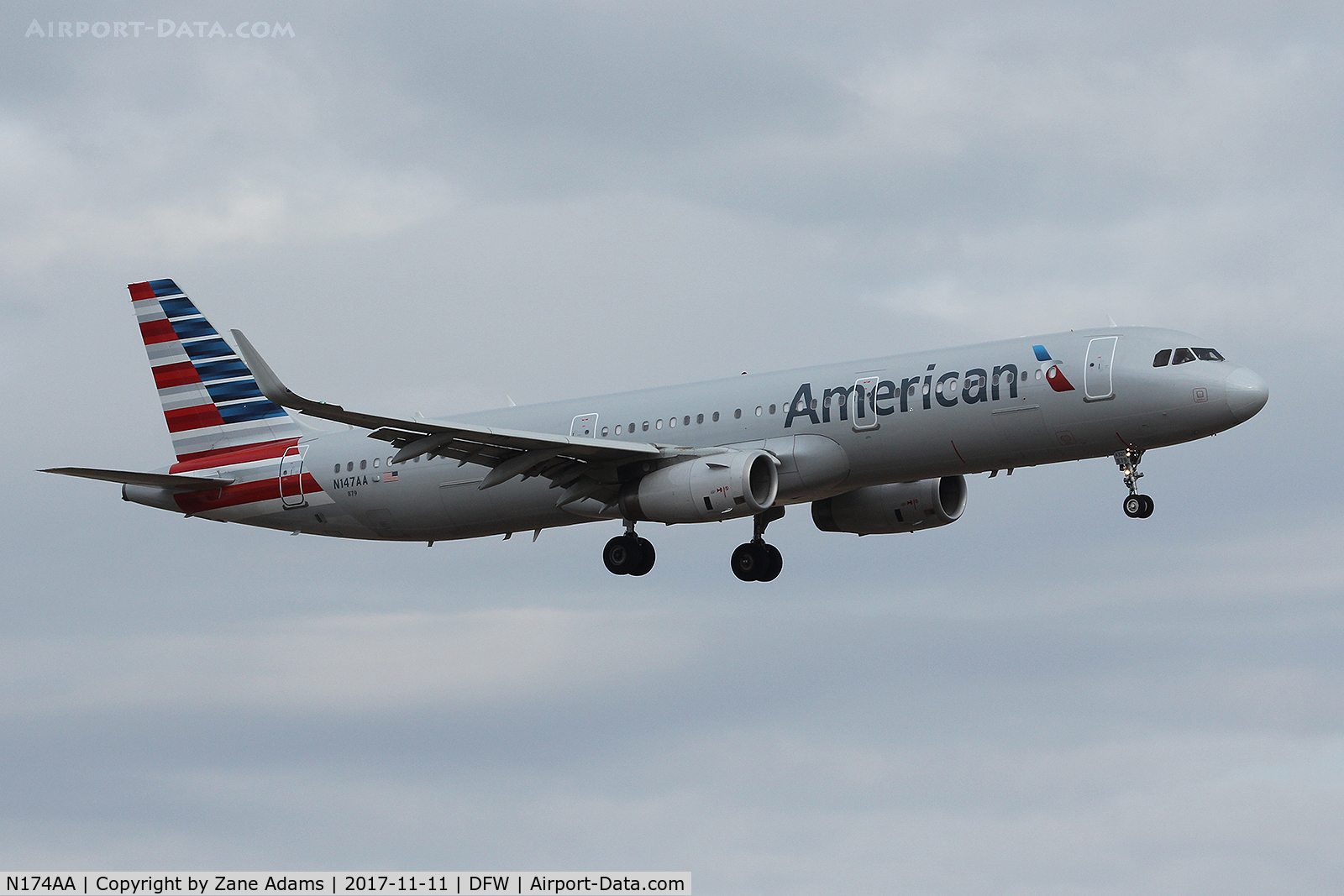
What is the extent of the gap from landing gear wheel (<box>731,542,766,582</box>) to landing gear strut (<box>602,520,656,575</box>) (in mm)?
2929

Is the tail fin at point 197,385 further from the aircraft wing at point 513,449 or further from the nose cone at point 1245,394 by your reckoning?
the nose cone at point 1245,394

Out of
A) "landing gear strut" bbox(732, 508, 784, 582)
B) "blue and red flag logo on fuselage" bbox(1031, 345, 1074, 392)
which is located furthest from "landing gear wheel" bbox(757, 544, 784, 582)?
"blue and red flag logo on fuselage" bbox(1031, 345, 1074, 392)

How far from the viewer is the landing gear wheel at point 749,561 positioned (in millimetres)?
43844

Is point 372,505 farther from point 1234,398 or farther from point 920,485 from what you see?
point 1234,398

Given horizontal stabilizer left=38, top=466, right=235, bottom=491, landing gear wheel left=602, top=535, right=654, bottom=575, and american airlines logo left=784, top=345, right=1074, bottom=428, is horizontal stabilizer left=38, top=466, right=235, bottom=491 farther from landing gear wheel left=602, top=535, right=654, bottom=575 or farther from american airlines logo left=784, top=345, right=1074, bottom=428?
american airlines logo left=784, top=345, right=1074, bottom=428

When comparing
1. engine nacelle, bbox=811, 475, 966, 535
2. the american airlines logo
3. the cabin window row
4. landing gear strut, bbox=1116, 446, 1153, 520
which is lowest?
landing gear strut, bbox=1116, 446, 1153, 520

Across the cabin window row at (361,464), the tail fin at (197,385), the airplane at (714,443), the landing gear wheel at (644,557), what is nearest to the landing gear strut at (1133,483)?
the airplane at (714,443)

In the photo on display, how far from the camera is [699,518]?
38.7 meters

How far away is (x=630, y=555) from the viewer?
4184cm

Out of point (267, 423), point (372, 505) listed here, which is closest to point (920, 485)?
point (372, 505)

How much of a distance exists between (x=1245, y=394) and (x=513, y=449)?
1580 cm

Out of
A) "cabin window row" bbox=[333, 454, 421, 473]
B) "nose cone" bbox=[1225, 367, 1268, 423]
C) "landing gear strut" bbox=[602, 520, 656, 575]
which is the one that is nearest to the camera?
"nose cone" bbox=[1225, 367, 1268, 423]

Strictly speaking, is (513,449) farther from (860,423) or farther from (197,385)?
(197,385)

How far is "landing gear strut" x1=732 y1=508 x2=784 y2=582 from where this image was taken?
43.8 meters
